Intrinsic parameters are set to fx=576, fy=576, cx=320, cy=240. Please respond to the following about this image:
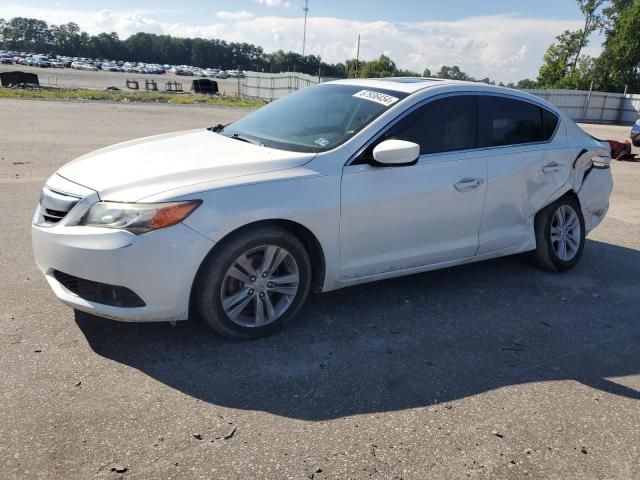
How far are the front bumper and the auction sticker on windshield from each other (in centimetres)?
183

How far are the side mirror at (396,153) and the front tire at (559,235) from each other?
1.92 metres

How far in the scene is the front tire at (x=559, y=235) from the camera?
531cm

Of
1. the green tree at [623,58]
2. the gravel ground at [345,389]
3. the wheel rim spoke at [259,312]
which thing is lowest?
the gravel ground at [345,389]

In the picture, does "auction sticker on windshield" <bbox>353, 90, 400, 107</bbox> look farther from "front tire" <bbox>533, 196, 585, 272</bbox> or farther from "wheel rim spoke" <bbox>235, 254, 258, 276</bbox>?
"front tire" <bbox>533, 196, 585, 272</bbox>

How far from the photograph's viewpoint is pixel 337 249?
156 inches

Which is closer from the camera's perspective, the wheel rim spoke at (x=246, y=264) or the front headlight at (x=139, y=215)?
the front headlight at (x=139, y=215)

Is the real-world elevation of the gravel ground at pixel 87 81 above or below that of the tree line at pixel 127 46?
below

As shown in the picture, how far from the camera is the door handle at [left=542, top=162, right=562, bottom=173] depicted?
16.9ft

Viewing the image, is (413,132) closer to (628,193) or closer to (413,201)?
(413,201)

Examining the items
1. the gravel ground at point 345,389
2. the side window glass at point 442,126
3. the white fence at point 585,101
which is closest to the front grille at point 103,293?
the gravel ground at point 345,389

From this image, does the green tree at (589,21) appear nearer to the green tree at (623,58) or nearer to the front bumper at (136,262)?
the green tree at (623,58)

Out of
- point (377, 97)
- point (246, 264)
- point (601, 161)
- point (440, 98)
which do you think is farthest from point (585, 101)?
point (246, 264)

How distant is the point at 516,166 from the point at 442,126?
823 millimetres

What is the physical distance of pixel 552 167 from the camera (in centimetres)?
520
